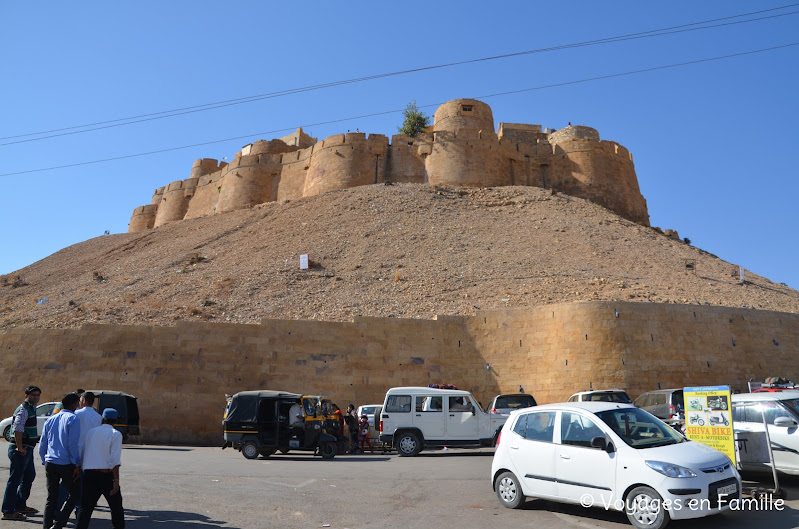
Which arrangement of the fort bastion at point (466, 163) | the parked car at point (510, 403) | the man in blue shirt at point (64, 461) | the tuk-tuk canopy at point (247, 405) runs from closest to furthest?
the man in blue shirt at point (64, 461) → the tuk-tuk canopy at point (247, 405) → the parked car at point (510, 403) → the fort bastion at point (466, 163)

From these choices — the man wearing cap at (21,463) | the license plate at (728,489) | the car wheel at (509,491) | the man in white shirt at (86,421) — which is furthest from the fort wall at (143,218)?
the license plate at (728,489)

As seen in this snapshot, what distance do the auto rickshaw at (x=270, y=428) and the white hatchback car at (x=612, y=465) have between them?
23.0 feet

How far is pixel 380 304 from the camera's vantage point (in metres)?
21.8

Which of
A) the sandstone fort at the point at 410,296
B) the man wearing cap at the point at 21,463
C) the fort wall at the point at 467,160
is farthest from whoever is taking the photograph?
the fort wall at the point at 467,160

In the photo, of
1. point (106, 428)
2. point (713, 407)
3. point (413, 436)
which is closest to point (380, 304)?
point (413, 436)

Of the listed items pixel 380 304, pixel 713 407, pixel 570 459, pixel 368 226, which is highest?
pixel 368 226

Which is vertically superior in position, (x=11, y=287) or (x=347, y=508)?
(x=11, y=287)

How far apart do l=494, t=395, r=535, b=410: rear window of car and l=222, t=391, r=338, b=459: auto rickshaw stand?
4.23 metres

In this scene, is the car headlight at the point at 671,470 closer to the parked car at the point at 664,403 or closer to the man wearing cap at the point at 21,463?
the man wearing cap at the point at 21,463

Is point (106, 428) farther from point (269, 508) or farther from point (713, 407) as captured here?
point (713, 407)

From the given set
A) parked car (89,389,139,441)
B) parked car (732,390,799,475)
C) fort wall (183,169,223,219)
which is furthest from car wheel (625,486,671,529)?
fort wall (183,169,223,219)

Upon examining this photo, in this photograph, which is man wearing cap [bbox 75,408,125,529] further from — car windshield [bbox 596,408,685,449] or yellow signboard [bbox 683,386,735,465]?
yellow signboard [bbox 683,386,735,465]

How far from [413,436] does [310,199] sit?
2371cm

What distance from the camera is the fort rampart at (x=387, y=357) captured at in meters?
17.9
